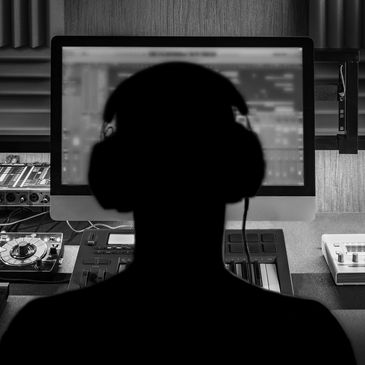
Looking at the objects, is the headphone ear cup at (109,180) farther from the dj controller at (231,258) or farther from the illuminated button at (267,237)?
the illuminated button at (267,237)

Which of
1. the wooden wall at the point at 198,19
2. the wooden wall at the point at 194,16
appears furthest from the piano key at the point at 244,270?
the wooden wall at the point at 194,16

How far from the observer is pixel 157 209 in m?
0.63

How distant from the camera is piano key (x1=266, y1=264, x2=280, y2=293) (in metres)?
1.32

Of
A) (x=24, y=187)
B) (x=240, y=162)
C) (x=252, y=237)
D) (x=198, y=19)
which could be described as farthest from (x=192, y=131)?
(x=198, y=19)

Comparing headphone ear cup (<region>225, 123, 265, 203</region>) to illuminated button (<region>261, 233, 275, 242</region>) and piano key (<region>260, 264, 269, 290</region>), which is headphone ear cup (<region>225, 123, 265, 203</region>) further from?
illuminated button (<region>261, 233, 275, 242</region>)

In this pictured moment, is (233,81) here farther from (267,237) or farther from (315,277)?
(315,277)

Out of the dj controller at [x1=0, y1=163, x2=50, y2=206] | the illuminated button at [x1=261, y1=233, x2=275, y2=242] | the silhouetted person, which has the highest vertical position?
the silhouetted person

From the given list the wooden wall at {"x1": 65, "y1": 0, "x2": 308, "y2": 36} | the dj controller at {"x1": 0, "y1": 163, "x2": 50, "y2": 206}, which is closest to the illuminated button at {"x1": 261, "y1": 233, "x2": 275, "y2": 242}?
the dj controller at {"x1": 0, "y1": 163, "x2": 50, "y2": 206}

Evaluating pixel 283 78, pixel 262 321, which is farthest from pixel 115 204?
pixel 283 78

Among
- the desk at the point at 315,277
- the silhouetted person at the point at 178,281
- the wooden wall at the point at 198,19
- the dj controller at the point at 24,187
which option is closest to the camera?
the silhouetted person at the point at 178,281

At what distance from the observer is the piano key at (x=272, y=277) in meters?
1.32

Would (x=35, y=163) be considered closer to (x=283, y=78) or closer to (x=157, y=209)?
(x=283, y=78)

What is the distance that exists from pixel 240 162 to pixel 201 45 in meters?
0.81

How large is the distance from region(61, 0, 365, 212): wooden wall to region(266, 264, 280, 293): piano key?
90 centimetres
